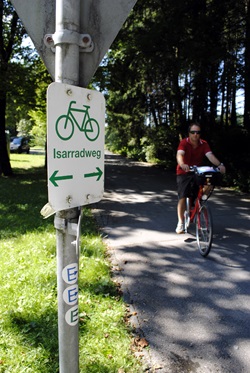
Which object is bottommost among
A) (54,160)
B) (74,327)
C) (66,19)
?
(74,327)

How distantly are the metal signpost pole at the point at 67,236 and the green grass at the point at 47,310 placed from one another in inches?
38.6

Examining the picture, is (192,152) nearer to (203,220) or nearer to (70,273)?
(203,220)

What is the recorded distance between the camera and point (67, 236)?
153 cm

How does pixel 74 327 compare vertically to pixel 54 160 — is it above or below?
below

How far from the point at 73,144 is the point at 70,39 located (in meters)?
0.46

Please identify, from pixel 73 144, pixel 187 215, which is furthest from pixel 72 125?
pixel 187 215

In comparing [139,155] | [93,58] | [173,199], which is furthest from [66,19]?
[139,155]

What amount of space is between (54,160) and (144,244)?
4.20 m

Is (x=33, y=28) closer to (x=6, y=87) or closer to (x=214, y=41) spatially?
(x=6, y=87)

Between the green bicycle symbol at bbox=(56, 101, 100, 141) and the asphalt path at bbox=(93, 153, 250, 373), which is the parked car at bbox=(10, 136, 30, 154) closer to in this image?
the asphalt path at bbox=(93, 153, 250, 373)

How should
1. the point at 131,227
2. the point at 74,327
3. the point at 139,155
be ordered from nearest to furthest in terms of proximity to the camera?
the point at 74,327 → the point at 131,227 → the point at 139,155

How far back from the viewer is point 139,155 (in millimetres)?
28547

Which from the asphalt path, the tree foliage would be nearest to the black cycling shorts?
the asphalt path

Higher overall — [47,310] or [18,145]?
[18,145]
